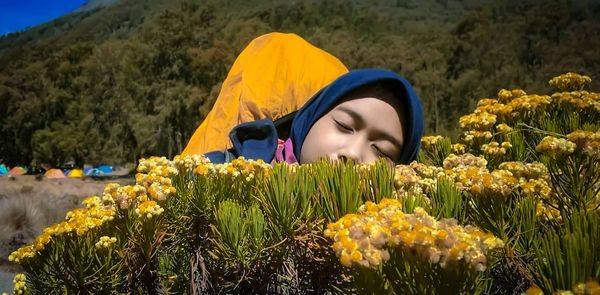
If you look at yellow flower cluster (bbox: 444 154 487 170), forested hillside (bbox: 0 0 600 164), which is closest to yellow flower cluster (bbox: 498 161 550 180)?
yellow flower cluster (bbox: 444 154 487 170)

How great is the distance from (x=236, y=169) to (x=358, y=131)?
1238 mm

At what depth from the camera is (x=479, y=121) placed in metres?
1.81

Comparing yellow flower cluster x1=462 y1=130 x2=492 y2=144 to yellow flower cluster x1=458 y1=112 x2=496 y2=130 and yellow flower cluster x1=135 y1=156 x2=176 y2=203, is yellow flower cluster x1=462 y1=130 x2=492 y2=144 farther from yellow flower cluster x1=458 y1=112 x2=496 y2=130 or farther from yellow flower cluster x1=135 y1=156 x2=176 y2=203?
yellow flower cluster x1=135 y1=156 x2=176 y2=203

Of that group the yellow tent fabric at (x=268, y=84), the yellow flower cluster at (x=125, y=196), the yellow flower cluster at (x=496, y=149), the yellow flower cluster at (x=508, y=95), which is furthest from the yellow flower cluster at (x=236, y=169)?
the yellow tent fabric at (x=268, y=84)

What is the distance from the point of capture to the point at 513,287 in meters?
0.90

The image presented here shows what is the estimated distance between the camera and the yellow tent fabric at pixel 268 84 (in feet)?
10.2

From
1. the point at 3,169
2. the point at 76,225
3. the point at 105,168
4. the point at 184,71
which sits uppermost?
the point at 184,71

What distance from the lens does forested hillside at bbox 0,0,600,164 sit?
27.7 meters

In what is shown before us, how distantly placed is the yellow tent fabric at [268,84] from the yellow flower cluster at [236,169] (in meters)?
1.86

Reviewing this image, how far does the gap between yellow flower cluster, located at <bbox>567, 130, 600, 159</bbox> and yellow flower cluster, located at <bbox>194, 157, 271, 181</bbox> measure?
663 millimetres

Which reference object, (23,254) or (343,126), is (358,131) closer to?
(343,126)

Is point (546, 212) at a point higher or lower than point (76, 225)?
lower

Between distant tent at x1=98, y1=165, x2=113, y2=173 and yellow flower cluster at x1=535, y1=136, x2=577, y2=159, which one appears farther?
distant tent at x1=98, y1=165, x2=113, y2=173

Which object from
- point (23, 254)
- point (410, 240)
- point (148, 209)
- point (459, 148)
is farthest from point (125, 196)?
point (459, 148)
